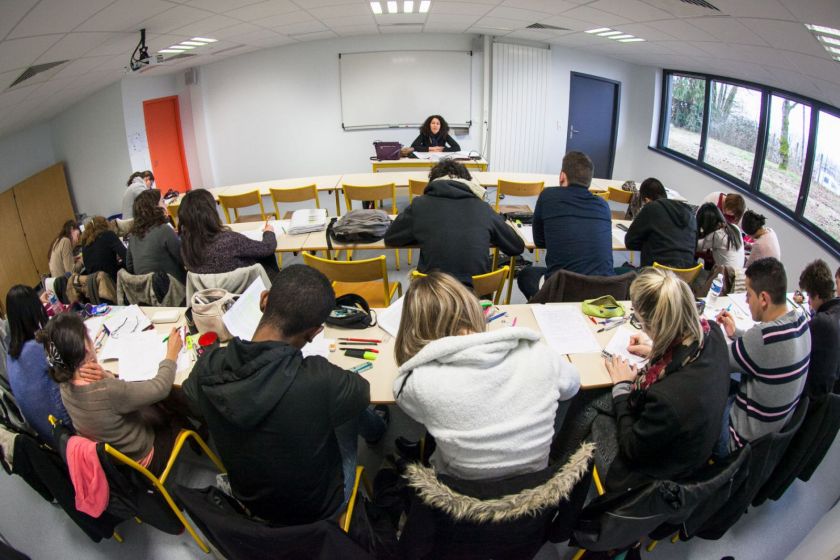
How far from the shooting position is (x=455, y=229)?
270 cm

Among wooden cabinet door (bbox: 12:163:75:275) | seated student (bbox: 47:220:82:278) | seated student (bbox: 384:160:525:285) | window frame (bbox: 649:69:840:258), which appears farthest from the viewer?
wooden cabinet door (bbox: 12:163:75:275)

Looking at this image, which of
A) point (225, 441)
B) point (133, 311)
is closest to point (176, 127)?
point (133, 311)

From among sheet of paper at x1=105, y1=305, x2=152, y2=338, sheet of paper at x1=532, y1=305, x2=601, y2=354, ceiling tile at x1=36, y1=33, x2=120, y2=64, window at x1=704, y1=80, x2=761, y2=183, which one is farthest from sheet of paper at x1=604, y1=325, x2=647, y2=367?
window at x1=704, y1=80, x2=761, y2=183

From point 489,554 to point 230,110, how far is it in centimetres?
816

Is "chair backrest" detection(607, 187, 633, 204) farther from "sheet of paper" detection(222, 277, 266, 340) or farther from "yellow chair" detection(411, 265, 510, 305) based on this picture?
"sheet of paper" detection(222, 277, 266, 340)

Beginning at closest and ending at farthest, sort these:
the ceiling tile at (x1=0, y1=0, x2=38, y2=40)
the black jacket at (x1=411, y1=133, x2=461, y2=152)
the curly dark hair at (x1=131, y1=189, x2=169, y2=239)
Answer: the ceiling tile at (x1=0, y1=0, x2=38, y2=40)
the curly dark hair at (x1=131, y1=189, x2=169, y2=239)
the black jacket at (x1=411, y1=133, x2=461, y2=152)

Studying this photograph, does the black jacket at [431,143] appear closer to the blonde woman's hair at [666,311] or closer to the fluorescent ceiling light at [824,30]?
the fluorescent ceiling light at [824,30]

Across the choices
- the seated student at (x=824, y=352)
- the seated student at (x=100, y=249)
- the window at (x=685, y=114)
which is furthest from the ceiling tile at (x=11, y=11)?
the window at (x=685, y=114)

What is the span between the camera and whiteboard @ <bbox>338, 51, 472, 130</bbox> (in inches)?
297

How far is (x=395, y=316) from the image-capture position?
239 cm

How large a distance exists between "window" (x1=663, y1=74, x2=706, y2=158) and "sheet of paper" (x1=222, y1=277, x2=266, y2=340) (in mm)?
7259

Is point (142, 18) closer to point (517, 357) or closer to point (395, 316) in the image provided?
point (395, 316)

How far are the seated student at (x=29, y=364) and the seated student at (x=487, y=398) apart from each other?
1530mm

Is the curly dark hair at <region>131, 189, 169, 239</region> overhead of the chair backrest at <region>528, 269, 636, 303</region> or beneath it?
overhead
